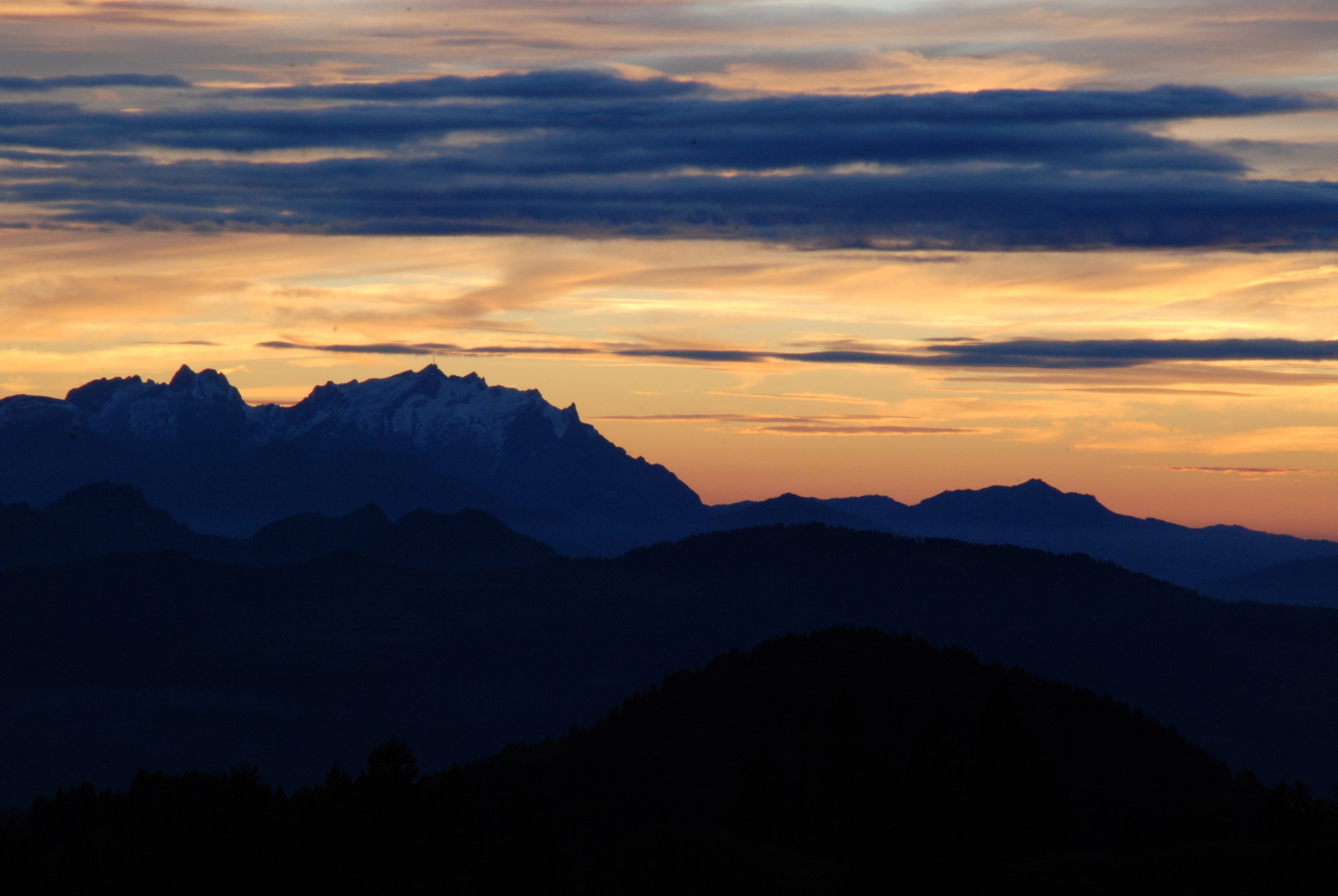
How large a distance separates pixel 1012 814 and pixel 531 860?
39.0m

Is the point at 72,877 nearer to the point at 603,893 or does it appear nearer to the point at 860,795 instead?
the point at 603,893

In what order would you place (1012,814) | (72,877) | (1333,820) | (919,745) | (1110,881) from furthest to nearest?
(1333,820) → (72,877) → (1012,814) → (919,745) → (1110,881)

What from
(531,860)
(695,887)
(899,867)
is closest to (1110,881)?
(899,867)

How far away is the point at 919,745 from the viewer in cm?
11412

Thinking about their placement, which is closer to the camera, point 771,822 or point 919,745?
point 919,745

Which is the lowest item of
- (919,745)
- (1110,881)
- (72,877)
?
(72,877)

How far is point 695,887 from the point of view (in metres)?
119

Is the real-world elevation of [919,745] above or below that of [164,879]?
above

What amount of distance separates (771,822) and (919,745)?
39.2 meters

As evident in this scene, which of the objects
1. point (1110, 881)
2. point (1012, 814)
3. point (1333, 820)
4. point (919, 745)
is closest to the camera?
point (1110, 881)

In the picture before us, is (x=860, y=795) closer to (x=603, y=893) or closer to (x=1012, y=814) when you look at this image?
(x=1012, y=814)

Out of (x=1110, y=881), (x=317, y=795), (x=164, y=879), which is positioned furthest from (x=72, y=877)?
(x=1110, y=881)

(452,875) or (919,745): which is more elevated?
(919,745)

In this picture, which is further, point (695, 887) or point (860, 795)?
point (860, 795)
